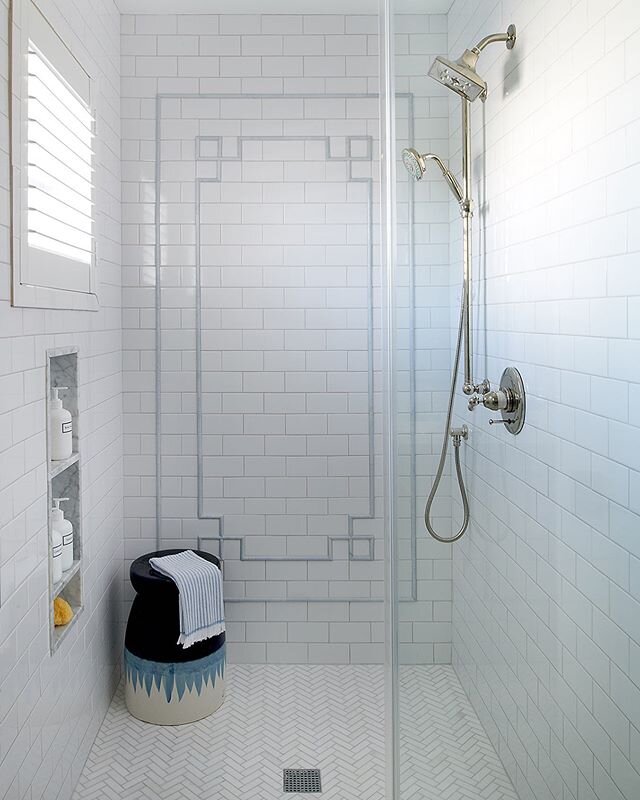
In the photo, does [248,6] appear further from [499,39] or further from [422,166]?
[499,39]

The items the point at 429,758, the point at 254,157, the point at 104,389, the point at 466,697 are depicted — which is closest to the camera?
the point at 466,697

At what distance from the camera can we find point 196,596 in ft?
9.29

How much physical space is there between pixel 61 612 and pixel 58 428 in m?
0.55

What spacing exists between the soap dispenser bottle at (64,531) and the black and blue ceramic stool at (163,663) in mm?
454

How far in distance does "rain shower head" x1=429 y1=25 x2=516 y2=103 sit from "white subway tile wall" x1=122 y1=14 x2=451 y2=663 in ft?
6.42

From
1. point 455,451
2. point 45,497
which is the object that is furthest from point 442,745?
point 45,497

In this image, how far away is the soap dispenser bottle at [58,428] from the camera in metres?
2.38

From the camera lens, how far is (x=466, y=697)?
52.2 inches

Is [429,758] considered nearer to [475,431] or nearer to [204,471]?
[475,431]

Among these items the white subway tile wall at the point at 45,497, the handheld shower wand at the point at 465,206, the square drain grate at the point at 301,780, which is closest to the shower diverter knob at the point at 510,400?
the handheld shower wand at the point at 465,206

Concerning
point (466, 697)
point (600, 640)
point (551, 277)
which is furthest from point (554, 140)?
point (466, 697)

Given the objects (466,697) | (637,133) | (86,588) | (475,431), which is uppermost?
(637,133)

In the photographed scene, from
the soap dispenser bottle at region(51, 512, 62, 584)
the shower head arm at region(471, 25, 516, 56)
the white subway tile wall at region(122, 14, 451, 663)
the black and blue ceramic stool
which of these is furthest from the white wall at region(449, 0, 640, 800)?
the white subway tile wall at region(122, 14, 451, 663)

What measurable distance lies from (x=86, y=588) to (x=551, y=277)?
2.12 meters
